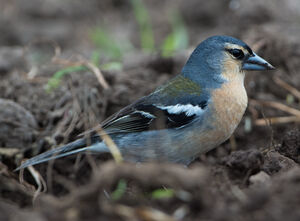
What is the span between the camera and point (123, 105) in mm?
5215

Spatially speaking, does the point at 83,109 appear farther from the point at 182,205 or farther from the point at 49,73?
the point at 182,205

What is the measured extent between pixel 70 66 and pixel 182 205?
310 centimetres

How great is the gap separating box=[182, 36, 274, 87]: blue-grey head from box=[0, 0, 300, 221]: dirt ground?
1.59ft

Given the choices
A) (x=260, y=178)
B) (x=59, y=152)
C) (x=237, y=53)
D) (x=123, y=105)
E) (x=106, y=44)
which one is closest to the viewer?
(x=260, y=178)

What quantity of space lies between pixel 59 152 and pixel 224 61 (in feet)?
5.67

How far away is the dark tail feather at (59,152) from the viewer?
3.95 meters

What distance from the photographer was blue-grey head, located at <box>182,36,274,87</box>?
4.38 meters

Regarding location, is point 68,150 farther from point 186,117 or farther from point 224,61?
point 224,61

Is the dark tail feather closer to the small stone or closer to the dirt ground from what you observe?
the dirt ground

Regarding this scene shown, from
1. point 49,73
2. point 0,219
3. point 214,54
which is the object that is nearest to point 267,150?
point 214,54

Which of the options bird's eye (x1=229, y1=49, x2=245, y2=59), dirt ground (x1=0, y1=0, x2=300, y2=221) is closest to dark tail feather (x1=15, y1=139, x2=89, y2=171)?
dirt ground (x1=0, y1=0, x2=300, y2=221)

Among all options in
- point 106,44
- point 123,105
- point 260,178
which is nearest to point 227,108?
point 260,178

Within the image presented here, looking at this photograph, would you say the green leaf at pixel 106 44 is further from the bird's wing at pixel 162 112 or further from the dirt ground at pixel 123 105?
the bird's wing at pixel 162 112

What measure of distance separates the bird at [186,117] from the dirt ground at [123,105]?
0.77 feet
